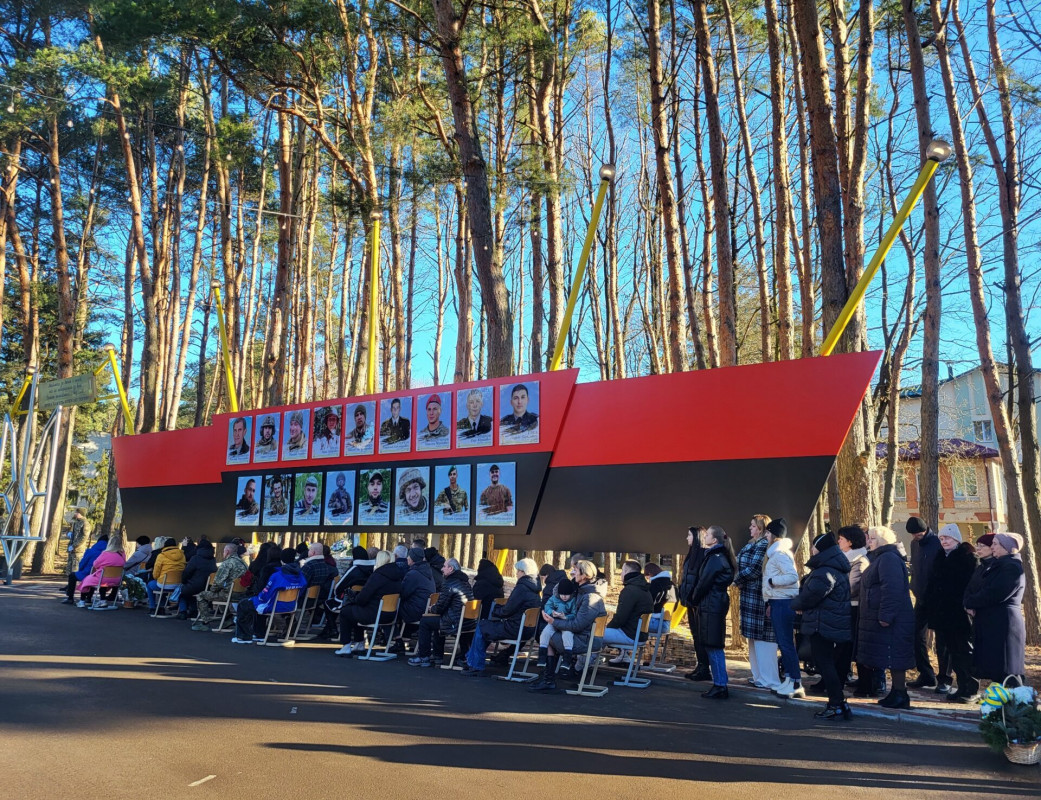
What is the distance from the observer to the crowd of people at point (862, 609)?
5.75m

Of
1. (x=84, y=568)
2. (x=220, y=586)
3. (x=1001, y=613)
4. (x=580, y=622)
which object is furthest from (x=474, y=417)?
(x=84, y=568)

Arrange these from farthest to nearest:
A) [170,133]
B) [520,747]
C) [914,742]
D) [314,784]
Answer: [170,133]
[914,742]
[520,747]
[314,784]

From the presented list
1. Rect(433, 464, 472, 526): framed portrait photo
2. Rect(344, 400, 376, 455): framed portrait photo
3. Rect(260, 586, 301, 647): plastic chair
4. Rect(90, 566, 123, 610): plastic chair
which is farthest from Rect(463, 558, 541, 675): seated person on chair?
Rect(90, 566, 123, 610): plastic chair

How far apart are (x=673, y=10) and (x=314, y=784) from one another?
499 inches

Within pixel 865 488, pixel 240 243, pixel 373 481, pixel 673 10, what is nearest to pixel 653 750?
pixel 865 488

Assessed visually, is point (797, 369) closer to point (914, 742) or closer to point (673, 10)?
point (914, 742)

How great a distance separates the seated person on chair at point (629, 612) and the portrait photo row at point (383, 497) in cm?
223

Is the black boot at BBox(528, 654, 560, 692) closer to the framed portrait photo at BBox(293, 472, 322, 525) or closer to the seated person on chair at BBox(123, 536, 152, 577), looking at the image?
the framed portrait photo at BBox(293, 472, 322, 525)

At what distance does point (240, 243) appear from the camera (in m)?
22.0

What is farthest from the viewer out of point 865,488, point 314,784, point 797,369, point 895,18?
point 895,18

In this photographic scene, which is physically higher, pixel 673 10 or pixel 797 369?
pixel 673 10

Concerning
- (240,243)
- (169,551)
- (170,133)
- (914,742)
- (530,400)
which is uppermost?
(170,133)

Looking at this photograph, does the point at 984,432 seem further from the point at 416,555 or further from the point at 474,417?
the point at 416,555

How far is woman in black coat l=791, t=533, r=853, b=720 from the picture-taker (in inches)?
220
